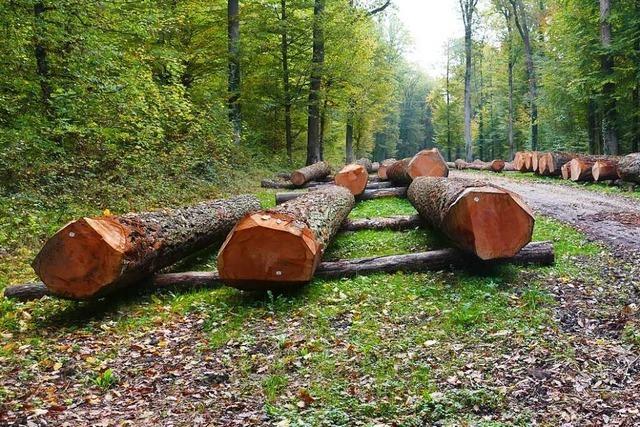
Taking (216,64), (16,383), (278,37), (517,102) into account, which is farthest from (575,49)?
(16,383)

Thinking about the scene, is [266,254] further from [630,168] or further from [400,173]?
[630,168]

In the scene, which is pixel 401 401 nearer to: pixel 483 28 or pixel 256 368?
pixel 256 368

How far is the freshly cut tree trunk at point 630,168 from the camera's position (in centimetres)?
1303

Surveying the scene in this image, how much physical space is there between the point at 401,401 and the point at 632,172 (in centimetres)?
1290

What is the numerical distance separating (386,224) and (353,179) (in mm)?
4067

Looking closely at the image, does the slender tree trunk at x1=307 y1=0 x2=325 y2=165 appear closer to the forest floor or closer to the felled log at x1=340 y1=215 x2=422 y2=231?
the felled log at x1=340 y1=215 x2=422 y2=231

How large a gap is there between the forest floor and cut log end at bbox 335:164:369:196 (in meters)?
7.00

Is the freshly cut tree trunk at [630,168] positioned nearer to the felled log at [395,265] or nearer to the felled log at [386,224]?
the felled log at [386,224]

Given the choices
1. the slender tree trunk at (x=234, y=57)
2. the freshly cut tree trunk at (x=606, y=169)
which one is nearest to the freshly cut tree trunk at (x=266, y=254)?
the slender tree trunk at (x=234, y=57)

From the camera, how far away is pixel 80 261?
5172 millimetres

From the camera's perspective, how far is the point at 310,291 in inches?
231

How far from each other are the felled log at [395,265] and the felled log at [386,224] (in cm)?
266

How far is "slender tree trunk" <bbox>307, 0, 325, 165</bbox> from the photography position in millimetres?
19938

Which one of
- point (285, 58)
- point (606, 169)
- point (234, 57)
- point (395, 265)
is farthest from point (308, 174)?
point (395, 265)
